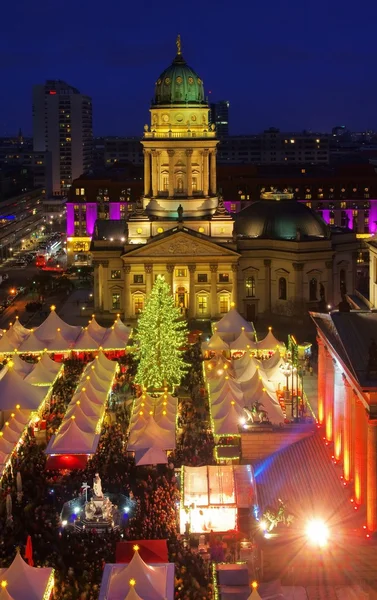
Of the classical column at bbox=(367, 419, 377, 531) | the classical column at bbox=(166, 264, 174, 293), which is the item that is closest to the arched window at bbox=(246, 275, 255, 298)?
the classical column at bbox=(166, 264, 174, 293)

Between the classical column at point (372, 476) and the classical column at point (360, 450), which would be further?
the classical column at point (360, 450)

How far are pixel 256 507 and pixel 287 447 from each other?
7.26m

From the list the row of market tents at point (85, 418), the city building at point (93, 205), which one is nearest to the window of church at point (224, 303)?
the row of market tents at point (85, 418)

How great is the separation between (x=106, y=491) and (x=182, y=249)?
154 feet

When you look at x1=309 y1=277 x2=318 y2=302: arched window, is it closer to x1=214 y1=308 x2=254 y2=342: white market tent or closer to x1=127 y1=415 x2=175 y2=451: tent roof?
x1=214 y1=308 x2=254 y2=342: white market tent

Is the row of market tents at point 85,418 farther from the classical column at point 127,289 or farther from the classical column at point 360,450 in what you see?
the classical column at point 127,289

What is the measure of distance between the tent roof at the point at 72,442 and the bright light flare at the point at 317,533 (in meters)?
13.4

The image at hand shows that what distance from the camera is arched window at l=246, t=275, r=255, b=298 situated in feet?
300

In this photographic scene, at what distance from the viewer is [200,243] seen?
88.4m

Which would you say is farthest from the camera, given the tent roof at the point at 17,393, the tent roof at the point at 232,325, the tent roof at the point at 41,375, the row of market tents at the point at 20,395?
the tent roof at the point at 232,325

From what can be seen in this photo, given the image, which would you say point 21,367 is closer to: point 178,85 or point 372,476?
point 372,476

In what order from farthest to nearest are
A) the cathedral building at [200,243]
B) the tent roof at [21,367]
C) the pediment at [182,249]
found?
the cathedral building at [200,243]
the pediment at [182,249]
the tent roof at [21,367]

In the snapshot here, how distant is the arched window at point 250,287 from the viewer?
91.5 m

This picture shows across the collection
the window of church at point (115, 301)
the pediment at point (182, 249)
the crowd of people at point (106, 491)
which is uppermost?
the pediment at point (182, 249)
